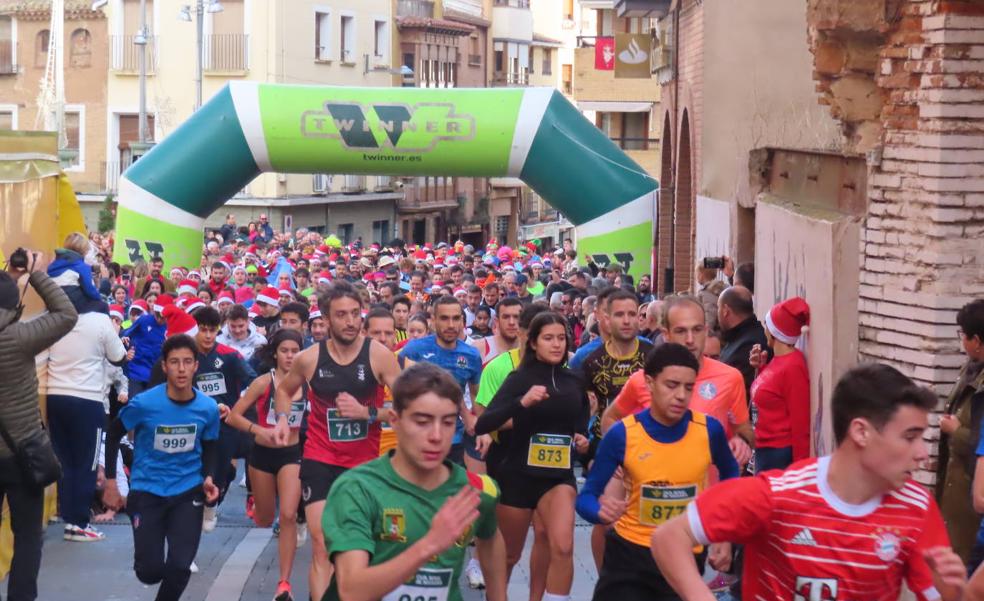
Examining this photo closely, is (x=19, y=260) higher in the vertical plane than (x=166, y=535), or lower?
higher

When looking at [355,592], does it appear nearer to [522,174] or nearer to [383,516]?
[383,516]

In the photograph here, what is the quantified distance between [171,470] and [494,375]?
1.84 m

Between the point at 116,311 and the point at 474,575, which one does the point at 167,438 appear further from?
the point at 116,311

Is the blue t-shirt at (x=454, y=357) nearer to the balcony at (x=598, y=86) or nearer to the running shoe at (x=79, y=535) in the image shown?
the running shoe at (x=79, y=535)

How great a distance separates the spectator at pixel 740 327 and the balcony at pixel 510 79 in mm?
61539

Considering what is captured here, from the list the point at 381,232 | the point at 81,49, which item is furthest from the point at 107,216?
the point at 381,232

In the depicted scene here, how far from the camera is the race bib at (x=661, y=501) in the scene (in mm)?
6582

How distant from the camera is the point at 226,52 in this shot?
48938 millimetres

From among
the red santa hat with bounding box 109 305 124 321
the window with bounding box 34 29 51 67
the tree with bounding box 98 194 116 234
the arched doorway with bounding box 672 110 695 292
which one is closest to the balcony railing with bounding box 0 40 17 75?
the window with bounding box 34 29 51 67

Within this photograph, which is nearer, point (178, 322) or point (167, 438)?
point (167, 438)

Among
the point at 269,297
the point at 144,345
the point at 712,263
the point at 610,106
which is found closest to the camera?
the point at 144,345

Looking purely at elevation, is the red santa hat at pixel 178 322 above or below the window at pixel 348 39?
below

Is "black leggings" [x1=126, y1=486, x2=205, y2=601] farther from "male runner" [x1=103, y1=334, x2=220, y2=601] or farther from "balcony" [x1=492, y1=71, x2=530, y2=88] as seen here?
"balcony" [x1=492, y1=71, x2=530, y2=88]

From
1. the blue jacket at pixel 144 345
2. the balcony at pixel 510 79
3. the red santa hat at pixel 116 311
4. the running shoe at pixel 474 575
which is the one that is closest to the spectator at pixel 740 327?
the running shoe at pixel 474 575
